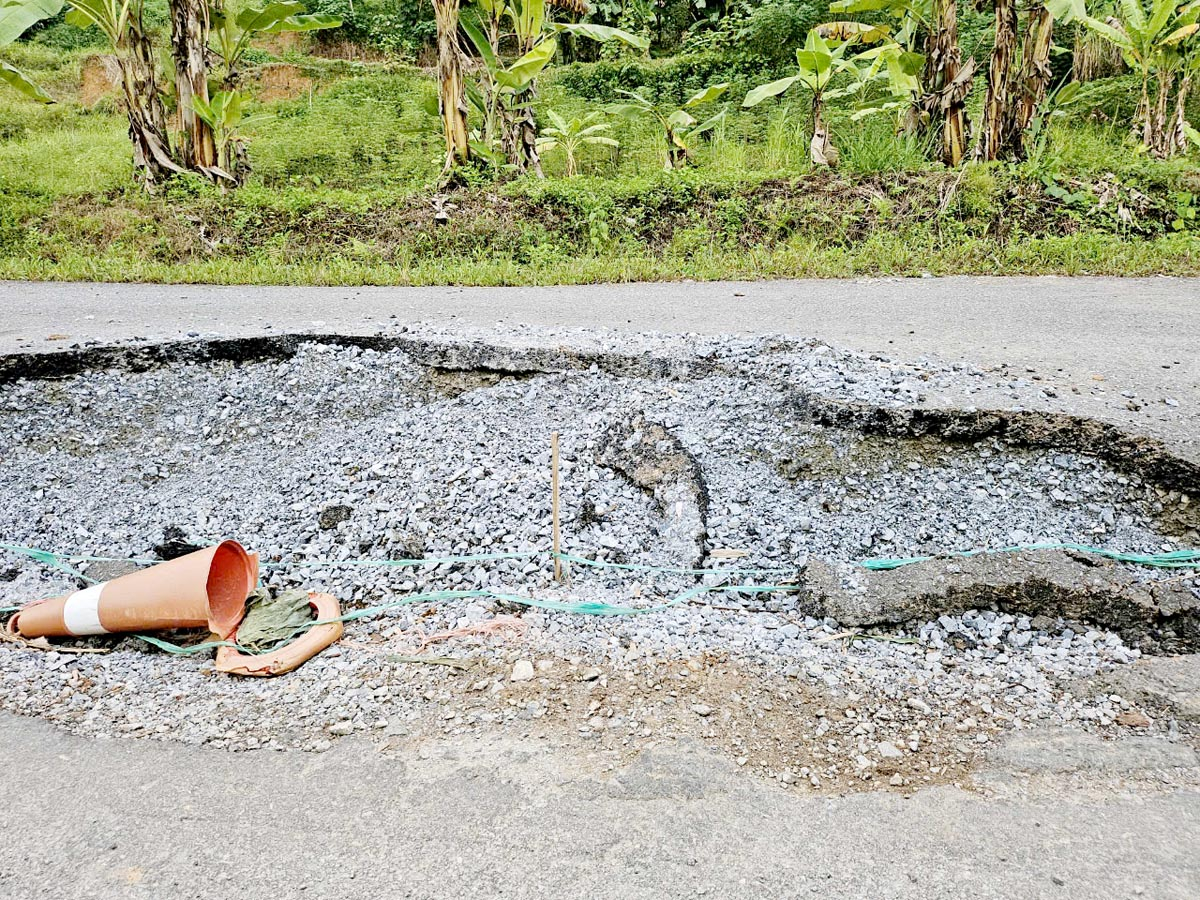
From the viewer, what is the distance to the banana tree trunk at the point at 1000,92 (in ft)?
24.8

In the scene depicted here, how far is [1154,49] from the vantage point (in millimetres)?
8117

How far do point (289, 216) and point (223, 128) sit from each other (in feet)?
5.36

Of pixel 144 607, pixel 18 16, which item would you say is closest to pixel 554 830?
pixel 144 607

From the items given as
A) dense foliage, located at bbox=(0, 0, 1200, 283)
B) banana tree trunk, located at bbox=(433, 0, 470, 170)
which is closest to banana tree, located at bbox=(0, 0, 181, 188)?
dense foliage, located at bbox=(0, 0, 1200, 283)

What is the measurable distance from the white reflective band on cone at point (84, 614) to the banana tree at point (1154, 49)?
29.3 feet

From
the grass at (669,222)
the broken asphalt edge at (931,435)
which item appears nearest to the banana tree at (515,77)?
the grass at (669,222)

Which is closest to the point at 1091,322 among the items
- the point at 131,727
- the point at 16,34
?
the point at 131,727

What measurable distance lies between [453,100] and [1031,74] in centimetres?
546

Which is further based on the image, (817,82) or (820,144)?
(820,144)

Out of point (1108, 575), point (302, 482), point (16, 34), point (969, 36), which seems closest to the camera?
point (1108, 575)

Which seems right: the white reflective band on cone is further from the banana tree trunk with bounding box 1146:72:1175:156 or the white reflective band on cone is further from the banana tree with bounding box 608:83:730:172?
the banana tree trunk with bounding box 1146:72:1175:156

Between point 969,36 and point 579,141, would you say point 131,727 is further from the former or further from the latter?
point 969,36

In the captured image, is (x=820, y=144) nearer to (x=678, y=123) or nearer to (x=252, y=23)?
(x=678, y=123)

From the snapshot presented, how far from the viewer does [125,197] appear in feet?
27.0
